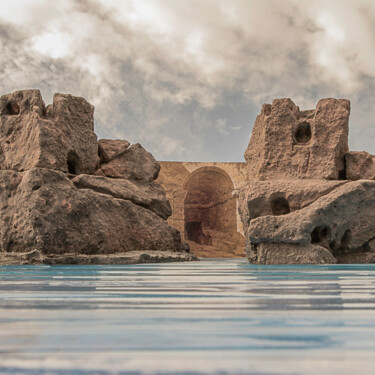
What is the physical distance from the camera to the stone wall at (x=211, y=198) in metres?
12.4

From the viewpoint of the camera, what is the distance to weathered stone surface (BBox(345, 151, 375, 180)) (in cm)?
514

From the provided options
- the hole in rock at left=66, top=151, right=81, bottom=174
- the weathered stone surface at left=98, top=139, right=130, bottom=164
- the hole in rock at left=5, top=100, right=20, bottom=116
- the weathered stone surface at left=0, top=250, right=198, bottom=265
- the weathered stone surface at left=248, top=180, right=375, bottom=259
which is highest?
the hole in rock at left=5, top=100, right=20, bottom=116

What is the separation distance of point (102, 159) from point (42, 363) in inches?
224

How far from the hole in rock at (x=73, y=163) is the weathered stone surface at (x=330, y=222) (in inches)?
100

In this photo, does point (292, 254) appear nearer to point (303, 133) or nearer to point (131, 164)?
point (303, 133)

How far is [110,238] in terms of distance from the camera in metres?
5.28

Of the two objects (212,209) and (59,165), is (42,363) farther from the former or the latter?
(212,209)

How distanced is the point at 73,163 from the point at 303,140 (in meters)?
3.02

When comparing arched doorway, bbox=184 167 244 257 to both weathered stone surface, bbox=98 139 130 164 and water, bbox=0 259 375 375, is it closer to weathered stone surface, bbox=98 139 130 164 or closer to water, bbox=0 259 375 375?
weathered stone surface, bbox=98 139 130 164

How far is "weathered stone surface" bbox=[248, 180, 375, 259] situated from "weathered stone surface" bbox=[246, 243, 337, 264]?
0.24 feet

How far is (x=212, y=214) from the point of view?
48.5ft

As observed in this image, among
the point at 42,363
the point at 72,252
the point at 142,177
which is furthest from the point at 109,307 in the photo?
the point at 142,177

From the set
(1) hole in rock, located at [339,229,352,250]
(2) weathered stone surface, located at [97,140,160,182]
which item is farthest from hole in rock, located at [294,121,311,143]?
(2) weathered stone surface, located at [97,140,160,182]

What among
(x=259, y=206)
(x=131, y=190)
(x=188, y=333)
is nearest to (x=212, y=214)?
(x=131, y=190)
